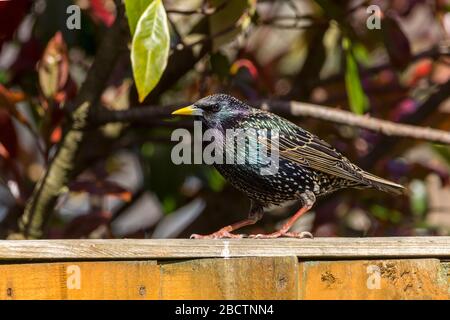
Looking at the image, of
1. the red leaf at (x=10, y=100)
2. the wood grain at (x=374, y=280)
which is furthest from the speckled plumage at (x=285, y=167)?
the wood grain at (x=374, y=280)

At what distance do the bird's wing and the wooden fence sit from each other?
105 cm

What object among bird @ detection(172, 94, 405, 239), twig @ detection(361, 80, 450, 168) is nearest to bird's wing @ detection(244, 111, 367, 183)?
bird @ detection(172, 94, 405, 239)

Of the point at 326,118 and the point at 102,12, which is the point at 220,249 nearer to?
the point at 326,118

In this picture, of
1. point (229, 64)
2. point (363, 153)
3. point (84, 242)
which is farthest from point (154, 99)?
point (84, 242)

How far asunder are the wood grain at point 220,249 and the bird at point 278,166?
2.46 feet

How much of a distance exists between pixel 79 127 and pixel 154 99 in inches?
25.3

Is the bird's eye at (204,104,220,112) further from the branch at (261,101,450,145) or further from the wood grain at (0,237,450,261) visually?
the wood grain at (0,237,450,261)

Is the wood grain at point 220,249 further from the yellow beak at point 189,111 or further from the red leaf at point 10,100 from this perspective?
the red leaf at point 10,100

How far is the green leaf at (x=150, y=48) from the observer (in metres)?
3.12

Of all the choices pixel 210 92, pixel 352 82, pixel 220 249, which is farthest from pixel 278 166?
pixel 220 249

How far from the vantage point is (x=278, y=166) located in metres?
3.93

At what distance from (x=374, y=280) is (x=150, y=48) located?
96 centimetres
